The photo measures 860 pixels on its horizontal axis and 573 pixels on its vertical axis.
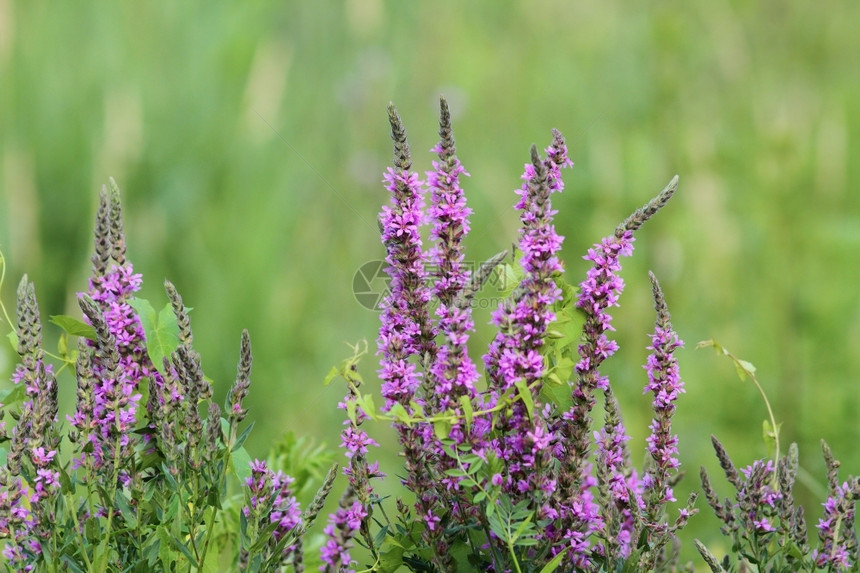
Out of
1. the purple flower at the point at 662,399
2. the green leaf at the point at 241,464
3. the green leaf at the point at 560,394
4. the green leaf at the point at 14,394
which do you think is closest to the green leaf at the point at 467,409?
the green leaf at the point at 560,394

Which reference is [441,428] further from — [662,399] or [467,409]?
[662,399]

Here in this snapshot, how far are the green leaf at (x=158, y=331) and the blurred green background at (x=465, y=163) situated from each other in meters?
2.25

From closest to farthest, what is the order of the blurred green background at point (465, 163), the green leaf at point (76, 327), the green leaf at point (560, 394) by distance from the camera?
the green leaf at point (560, 394) < the green leaf at point (76, 327) < the blurred green background at point (465, 163)

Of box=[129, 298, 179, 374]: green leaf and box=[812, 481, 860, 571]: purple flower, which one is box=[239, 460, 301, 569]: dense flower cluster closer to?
box=[129, 298, 179, 374]: green leaf

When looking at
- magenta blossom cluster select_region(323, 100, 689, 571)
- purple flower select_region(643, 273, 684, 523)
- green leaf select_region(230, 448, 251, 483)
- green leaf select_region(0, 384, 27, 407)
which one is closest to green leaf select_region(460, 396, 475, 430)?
magenta blossom cluster select_region(323, 100, 689, 571)

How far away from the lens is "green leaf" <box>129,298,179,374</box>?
135 centimetres

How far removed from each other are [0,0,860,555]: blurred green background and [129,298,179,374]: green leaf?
2.25m

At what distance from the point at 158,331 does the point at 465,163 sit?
3644 millimetres

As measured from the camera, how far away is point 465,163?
16.1ft

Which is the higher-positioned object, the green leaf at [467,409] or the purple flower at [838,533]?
the green leaf at [467,409]

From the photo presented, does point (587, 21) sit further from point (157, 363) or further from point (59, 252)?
point (157, 363)

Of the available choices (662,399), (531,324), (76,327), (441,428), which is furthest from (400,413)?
(76,327)

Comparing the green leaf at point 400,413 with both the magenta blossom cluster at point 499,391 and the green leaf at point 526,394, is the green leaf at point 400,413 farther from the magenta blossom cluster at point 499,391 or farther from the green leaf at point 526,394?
the green leaf at point 526,394

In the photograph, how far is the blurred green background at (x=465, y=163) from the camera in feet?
11.8
